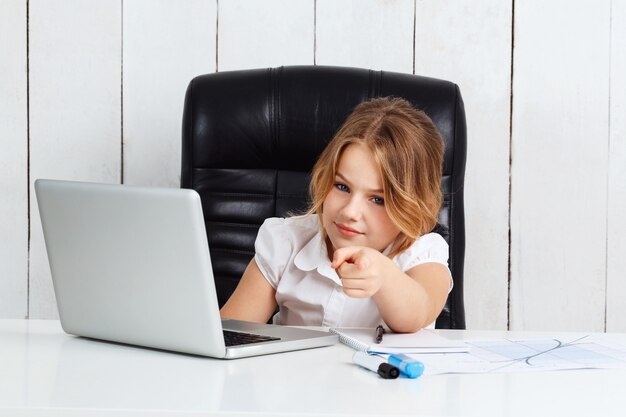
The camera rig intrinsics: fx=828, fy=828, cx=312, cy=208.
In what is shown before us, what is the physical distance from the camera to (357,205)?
1.43 metres

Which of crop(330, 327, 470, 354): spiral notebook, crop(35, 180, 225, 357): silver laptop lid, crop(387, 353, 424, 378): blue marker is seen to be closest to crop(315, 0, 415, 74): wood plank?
crop(330, 327, 470, 354): spiral notebook

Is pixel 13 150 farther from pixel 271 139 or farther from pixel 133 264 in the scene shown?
pixel 133 264

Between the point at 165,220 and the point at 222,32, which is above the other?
the point at 222,32

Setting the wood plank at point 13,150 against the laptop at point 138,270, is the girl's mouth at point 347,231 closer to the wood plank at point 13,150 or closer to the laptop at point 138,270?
the laptop at point 138,270

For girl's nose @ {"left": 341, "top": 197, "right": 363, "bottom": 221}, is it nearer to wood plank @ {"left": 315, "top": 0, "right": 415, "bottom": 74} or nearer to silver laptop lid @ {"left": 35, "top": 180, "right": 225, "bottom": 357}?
silver laptop lid @ {"left": 35, "top": 180, "right": 225, "bottom": 357}

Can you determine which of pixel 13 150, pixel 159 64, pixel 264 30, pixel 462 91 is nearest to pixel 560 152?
pixel 462 91

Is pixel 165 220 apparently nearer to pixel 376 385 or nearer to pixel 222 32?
pixel 376 385

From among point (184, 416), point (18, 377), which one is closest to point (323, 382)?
point (184, 416)

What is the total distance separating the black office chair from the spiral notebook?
0.51m

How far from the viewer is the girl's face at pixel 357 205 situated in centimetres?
144

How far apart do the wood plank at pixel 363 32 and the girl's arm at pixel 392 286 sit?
874 mm

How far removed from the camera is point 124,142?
2238 millimetres

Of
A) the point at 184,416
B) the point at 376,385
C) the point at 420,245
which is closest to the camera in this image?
the point at 184,416

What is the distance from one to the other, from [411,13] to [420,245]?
34.7 inches
